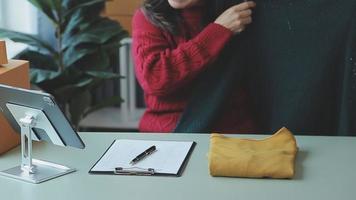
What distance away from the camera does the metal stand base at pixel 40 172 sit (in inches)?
66.2

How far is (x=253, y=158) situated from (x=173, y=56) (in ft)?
1.92

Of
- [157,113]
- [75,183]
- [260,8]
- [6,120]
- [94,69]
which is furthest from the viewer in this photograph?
[94,69]

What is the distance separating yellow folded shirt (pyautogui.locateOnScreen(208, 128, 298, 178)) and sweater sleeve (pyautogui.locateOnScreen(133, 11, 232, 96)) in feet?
1.29

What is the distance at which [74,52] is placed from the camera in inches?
122

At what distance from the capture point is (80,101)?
3148 mm

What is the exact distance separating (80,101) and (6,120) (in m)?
1.30

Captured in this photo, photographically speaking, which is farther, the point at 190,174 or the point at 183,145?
the point at 183,145

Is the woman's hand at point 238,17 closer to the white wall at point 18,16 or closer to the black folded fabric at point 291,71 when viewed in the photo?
the black folded fabric at point 291,71

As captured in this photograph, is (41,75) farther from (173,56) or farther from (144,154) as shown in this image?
(144,154)

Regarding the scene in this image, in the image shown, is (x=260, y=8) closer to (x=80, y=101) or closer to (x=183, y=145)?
(x=183, y=145)

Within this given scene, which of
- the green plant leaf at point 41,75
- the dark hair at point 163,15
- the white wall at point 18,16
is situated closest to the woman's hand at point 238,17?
the dark hair at point 163,15

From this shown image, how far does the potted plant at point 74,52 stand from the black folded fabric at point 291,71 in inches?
36.0

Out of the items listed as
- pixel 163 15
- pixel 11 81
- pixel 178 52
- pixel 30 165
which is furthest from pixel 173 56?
pixel 30 165

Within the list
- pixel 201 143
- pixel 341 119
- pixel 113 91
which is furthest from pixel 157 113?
pixel 113 91
